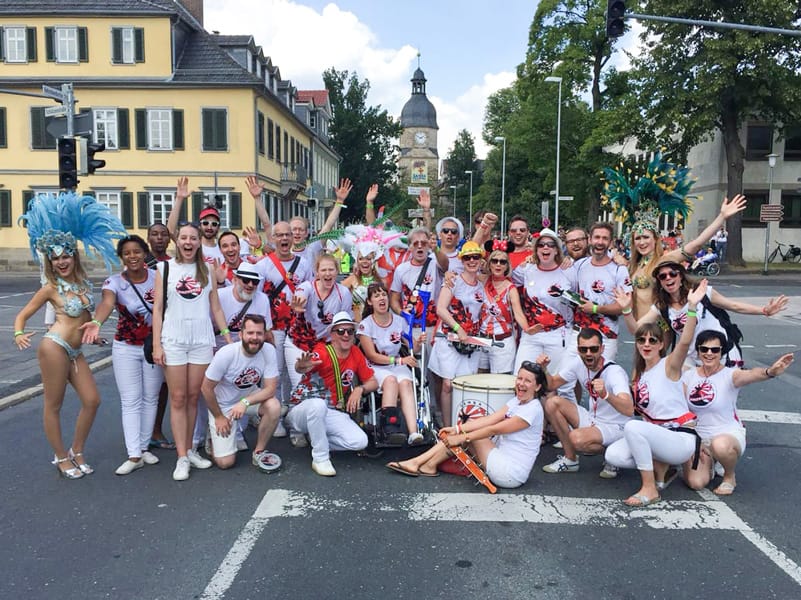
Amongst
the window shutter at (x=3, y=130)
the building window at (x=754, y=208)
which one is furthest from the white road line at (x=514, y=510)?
the building window at (x=754, y=208)

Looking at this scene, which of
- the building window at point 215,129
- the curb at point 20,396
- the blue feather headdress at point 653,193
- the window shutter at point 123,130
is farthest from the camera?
the building window at point 215,129

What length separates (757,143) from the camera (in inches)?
1310

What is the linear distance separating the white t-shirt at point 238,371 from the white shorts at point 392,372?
91 cm

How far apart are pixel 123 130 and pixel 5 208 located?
625cm

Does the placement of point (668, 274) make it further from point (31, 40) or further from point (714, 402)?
Result: point (31, 40)

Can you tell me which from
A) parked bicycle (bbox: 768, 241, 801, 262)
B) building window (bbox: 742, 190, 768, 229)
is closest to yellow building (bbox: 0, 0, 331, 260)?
building window (bbox: 742, 190, 768, 229)

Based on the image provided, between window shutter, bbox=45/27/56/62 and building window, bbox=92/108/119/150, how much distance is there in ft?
9.53

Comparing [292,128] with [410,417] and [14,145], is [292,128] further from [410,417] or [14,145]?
[410,417]

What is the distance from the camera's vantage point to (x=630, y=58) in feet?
95.8

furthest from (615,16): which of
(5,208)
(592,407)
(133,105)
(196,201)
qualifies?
(5,208)

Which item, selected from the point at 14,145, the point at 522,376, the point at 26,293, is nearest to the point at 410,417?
the point at 522,376

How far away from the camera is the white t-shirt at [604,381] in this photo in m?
5.09

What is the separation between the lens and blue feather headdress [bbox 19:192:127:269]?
200 inches

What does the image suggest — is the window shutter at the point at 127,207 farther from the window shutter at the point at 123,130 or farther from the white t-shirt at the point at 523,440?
the white t-shirt at the point at 523,440
